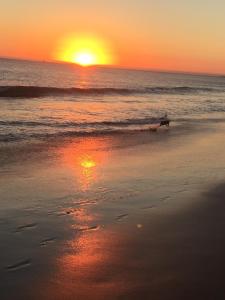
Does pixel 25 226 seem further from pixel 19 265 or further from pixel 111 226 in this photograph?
pixel 19 265

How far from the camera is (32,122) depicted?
1933cm

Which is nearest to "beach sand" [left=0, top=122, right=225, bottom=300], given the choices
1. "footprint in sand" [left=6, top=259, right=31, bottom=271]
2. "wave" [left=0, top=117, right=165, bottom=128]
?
"footprint in sand" [left=6, top=259, right=31, bottom=271]

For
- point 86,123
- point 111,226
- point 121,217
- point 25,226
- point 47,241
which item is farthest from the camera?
point 86,123

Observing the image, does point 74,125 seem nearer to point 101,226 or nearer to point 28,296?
point 101,226

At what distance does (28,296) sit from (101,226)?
7.33 feet

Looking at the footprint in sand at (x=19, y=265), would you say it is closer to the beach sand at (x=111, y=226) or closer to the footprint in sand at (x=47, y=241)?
the beach sand at (x=111, y=226)

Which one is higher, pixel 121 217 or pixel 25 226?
pixel 25 226

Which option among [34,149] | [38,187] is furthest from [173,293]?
[34,149]

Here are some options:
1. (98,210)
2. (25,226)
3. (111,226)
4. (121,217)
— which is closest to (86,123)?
(98,210)

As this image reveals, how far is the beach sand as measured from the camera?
16.3 ft

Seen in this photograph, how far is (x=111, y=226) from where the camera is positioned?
6777 millimetres

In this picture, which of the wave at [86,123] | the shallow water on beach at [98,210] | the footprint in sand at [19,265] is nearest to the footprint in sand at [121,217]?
the shallow water on beach at [98,210]

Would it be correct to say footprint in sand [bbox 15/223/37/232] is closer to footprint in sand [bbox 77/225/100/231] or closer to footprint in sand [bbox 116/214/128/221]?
footprint in sand [bbox 77/225/100/231]

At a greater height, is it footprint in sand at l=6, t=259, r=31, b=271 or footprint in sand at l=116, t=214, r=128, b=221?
footprint in sand at l=6, t=259, r=31, b=271
